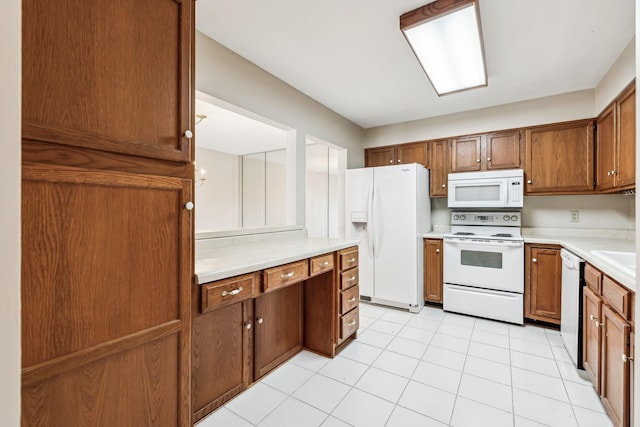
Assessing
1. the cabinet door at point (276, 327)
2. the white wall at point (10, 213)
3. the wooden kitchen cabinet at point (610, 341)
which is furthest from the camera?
the cabinet door at point (276, 327)

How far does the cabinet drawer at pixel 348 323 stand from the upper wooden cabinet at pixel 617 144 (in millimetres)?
2259

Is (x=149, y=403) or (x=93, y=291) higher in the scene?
(x=93, y=291)

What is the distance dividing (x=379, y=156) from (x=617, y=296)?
9.76ft

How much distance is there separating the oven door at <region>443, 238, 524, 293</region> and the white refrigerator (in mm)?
347

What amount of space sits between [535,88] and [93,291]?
3.83m

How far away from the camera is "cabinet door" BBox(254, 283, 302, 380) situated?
1.95 m

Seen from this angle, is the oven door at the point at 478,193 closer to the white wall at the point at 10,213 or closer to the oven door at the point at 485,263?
the oven door at the point at 485,263

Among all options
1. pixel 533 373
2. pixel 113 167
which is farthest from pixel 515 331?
pixel 113 167

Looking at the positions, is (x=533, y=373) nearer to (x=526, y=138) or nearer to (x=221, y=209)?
(x=526, y=138)

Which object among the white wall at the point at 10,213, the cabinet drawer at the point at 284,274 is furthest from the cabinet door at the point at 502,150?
the white wall at the point at 10,213

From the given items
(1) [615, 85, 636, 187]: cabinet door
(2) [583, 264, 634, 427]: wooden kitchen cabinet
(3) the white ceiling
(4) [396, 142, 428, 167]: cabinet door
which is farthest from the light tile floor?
(3) the white ceiling

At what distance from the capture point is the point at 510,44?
209 cm

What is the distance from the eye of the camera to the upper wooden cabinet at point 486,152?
315cm

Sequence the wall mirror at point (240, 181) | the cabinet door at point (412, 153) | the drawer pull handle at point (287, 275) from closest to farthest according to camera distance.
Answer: the drawer pull handle at point (287, 275) → the cabinet door at point (412, 153) → the wall mirror at point (240, 181)
